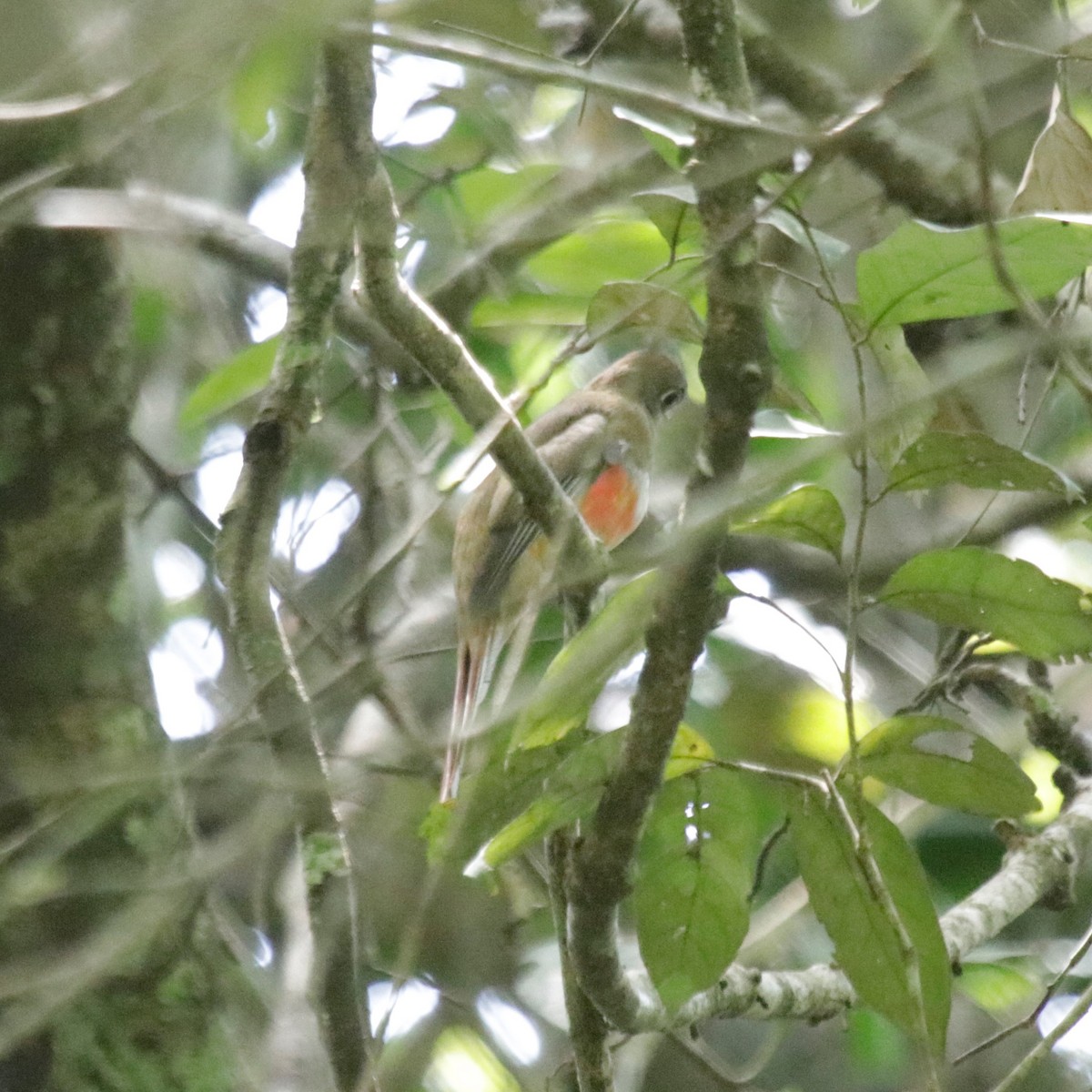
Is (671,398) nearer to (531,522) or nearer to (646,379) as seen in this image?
(646,379)

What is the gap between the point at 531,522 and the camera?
3357 millimetres

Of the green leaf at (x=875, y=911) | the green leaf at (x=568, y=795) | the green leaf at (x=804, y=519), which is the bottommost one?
the green leaf at (x=875, y=911)

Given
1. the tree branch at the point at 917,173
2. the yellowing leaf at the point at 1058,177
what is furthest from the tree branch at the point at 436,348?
the tree branch at the point at 917,173

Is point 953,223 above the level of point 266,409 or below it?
above

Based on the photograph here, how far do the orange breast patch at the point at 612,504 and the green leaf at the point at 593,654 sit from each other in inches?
83.2

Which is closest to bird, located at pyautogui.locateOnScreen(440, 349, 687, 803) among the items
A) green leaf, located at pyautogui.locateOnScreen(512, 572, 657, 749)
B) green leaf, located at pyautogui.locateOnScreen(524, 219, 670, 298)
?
green leaf, located at pyautogui.locateOnScreen(524, 219, 670, 298)

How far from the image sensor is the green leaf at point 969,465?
6.08 ft

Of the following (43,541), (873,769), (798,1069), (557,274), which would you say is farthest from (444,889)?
(873,769)

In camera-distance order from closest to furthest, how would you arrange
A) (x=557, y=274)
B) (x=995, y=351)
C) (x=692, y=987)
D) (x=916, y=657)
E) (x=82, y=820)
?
1. (x=995, y=351)
2. (x=692, y=987)
3. (x=82, y=820)
4. (x=557, y=274)
5. (x=916, y=657)

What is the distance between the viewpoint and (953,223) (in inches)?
132

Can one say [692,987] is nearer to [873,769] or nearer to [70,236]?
[873,769]

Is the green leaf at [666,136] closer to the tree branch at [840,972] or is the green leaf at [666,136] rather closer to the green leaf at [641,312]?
the green leaf at [641,312]

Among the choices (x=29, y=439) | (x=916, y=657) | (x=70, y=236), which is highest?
(x=70, y=236)

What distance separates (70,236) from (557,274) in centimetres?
98
